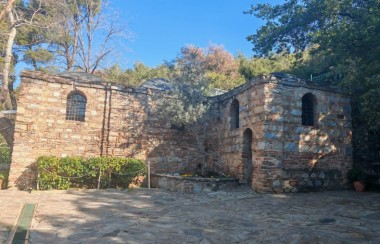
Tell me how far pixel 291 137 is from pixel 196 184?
3.68 m

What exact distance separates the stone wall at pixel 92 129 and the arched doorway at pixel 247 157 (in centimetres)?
275

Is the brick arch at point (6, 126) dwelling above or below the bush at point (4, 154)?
above

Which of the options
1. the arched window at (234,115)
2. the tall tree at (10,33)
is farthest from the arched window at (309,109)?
the tall tree at (10,33)

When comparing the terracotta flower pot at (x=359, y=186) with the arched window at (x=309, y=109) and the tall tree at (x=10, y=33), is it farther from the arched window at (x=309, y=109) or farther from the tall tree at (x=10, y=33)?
the tall tree at (x=10, y=33)

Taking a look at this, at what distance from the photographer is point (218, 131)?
13.2m

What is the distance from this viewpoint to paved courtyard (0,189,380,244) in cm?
511

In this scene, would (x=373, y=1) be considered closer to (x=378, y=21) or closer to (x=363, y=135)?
(x=378, y=21)

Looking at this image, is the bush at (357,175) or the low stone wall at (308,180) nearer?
the low stone wall at (308,180)

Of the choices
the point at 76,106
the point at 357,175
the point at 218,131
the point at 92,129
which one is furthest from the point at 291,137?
the point at 76,106

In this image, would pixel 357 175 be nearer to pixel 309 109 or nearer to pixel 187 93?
pixel 309 109

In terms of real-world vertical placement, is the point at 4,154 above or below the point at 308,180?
above

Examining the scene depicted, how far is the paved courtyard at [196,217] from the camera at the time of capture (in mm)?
5105

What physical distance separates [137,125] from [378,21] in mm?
9102

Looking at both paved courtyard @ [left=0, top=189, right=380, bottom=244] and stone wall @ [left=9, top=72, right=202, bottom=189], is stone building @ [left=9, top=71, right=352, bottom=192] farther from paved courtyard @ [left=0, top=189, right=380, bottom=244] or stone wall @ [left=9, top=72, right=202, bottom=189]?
paved courtyard @ [left=0, top=189, right=380, bottom=244]
